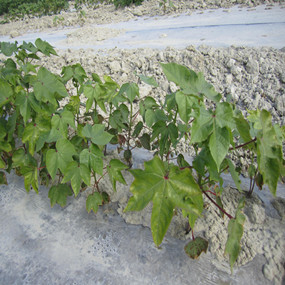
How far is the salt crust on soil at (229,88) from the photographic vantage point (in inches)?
45.4

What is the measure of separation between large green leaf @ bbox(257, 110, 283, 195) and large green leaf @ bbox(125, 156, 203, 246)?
207mm

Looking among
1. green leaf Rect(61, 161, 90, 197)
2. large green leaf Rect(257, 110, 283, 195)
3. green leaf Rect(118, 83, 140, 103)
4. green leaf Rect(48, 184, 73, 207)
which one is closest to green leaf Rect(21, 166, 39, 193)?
green leaf Rect(48, 184, 73, 207)

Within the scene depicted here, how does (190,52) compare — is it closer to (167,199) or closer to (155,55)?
(155,55)

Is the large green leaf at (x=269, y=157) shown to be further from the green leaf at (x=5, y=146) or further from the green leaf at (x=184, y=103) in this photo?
the green leaf at (x=5, y=146)

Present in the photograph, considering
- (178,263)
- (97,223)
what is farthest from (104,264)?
(178,263)

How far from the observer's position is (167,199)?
2.59ft

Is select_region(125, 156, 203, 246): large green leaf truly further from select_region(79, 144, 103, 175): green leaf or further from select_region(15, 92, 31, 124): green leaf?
select_region(15, 92, 31, 124): green leaf

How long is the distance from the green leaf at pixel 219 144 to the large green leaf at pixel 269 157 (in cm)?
9

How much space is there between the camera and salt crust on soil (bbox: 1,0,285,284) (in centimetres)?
115

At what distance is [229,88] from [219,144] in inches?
61.5

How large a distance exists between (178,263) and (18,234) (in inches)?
33.4

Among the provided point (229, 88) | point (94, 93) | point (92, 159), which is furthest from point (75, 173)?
point (229, 88)

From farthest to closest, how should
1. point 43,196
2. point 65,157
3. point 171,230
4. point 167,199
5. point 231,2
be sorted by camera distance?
point 231,2 < point 43,196 < point 171,230 < point 65,157 < point 167,199

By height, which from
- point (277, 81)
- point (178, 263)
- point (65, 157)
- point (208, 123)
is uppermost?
point (208, 123)
